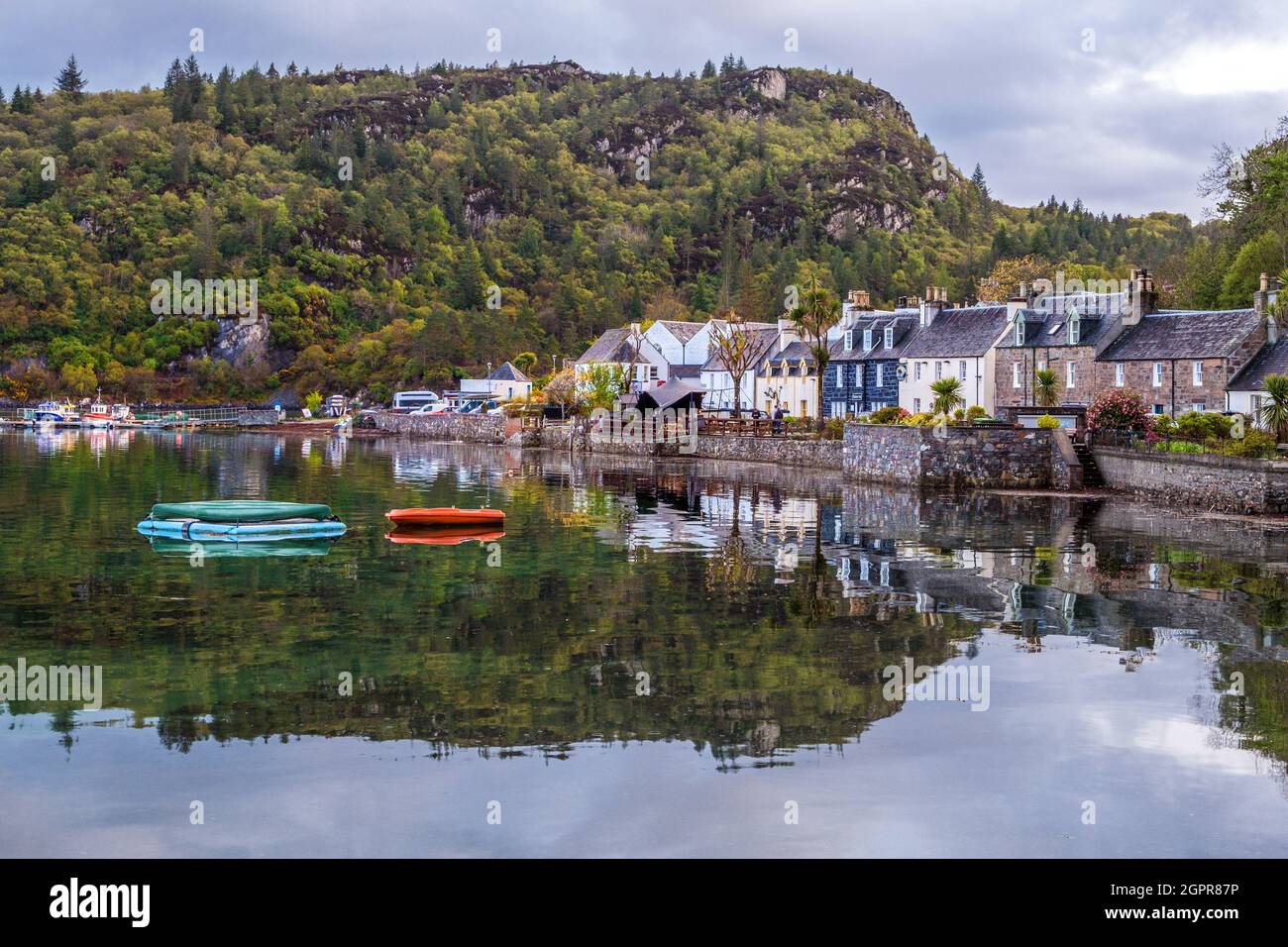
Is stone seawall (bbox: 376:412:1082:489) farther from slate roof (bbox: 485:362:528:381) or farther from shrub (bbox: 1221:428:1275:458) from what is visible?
slate roof (bbox: 485:362:528:381)

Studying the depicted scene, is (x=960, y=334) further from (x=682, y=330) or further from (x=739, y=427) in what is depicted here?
(x=682, y=330)

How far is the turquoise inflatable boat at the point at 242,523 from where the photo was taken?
42156mm

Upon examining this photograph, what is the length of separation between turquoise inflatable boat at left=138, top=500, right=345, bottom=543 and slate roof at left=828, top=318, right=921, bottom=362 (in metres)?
60.8

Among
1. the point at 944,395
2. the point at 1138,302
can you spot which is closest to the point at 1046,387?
the point at 944,395

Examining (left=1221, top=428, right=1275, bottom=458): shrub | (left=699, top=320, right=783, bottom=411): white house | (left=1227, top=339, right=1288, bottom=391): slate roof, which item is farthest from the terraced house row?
(left=1221, top=428, right=1275, bottom=458): shrub

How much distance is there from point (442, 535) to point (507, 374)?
5130 inches

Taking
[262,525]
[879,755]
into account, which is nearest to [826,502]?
[262,525]

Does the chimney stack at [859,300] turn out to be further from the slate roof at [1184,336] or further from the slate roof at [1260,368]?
the slate roof at [1260,368]

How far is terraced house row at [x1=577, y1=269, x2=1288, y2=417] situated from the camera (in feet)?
229

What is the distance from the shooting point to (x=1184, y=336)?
73250 mm

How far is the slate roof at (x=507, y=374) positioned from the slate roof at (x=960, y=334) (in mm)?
83542
